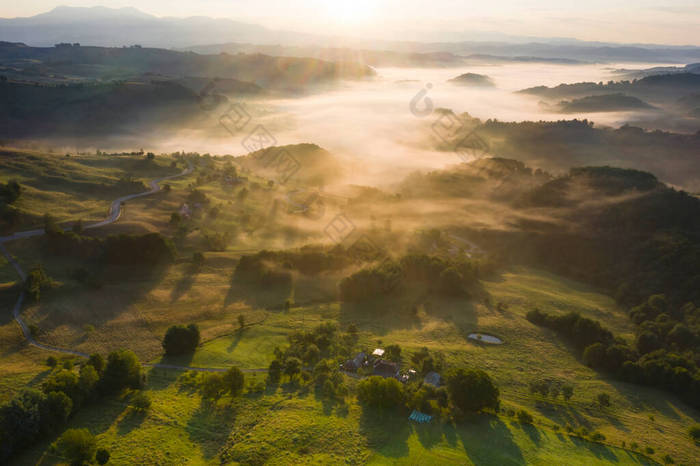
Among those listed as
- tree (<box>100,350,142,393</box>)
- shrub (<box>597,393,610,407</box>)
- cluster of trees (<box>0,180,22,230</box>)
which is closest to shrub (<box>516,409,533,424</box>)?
shrub (<box>597,393,610,407</box>)

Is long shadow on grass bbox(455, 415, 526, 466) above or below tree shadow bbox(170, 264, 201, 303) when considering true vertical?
below

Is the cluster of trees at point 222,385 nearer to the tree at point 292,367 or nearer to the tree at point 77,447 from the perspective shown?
the tree at point 292,367

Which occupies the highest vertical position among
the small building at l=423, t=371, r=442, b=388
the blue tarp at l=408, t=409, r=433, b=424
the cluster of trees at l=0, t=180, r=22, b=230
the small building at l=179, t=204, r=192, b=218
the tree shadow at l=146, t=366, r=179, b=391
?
the cluster of trees at l=0, t=180, r=22, b=230

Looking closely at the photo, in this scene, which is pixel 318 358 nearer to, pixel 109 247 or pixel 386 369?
pixel 386 369

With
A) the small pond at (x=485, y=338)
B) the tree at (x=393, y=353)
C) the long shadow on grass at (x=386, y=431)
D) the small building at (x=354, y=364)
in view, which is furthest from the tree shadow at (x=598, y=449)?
the small building at (x=354, y=364)

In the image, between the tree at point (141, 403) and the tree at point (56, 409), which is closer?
the tree at point (56, 409)

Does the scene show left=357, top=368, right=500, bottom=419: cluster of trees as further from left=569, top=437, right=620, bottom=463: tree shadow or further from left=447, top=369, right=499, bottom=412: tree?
left=569, top=437, right=620, bottom=463: tree shadow

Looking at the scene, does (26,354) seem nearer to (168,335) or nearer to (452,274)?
(168,335)

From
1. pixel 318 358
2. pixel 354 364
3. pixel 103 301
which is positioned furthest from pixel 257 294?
pixel 354 364
